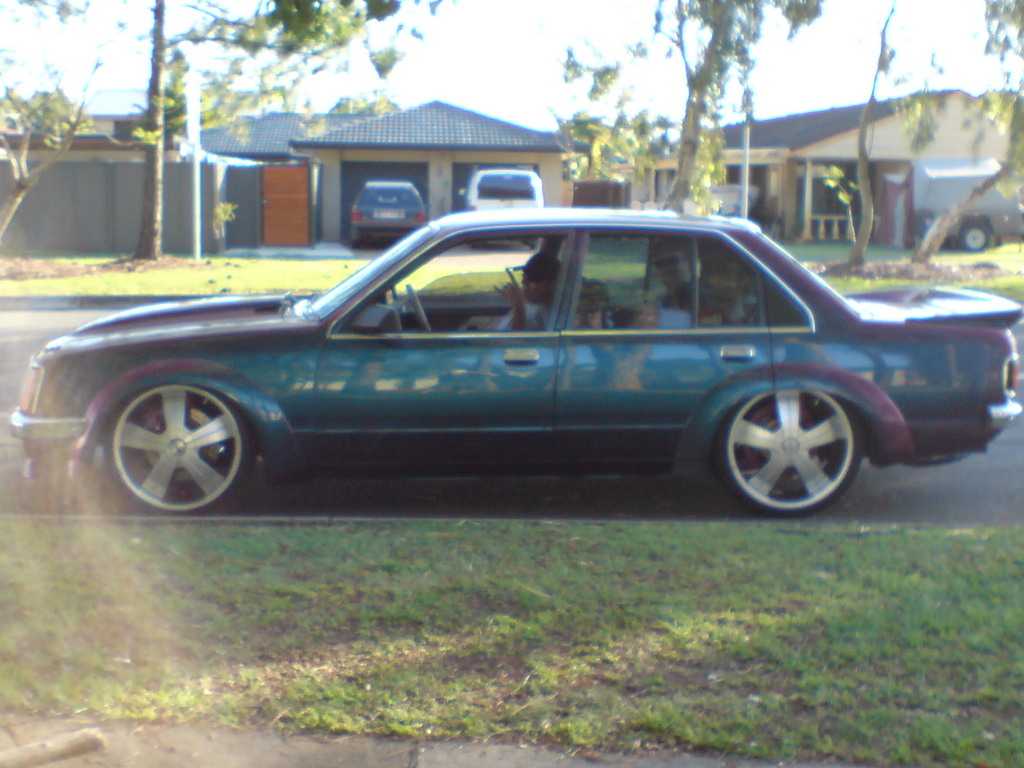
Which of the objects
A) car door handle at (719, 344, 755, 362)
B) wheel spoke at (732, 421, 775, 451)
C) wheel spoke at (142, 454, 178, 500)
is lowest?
wheel spoke at (142, 454, 178, 500)

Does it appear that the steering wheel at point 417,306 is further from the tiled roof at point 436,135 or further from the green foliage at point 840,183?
the tiled roof at point 436,135

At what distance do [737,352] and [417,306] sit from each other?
5.10 feet

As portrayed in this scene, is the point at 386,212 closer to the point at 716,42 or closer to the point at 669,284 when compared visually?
the point at 716,42

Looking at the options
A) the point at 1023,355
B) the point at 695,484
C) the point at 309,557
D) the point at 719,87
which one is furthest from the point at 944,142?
the point at 309,557

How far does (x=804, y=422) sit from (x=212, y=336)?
274 cm

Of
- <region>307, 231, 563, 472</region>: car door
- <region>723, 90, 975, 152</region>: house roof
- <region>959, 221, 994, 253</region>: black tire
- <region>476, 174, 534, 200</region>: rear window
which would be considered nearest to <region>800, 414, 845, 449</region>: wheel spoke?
<region>307, 231, 563, 472</region>: car door

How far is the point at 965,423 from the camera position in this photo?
225 inches

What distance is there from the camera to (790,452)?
224 inches

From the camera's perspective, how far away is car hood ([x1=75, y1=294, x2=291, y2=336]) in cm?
584

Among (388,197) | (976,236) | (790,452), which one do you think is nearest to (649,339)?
(790,452)

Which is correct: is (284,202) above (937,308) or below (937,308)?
above

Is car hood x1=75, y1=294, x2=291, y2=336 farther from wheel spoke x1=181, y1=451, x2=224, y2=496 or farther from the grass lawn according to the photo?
the grass lawn

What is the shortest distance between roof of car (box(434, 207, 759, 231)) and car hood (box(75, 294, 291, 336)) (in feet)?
3.22

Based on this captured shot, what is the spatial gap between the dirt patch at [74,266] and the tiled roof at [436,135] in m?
12.6
